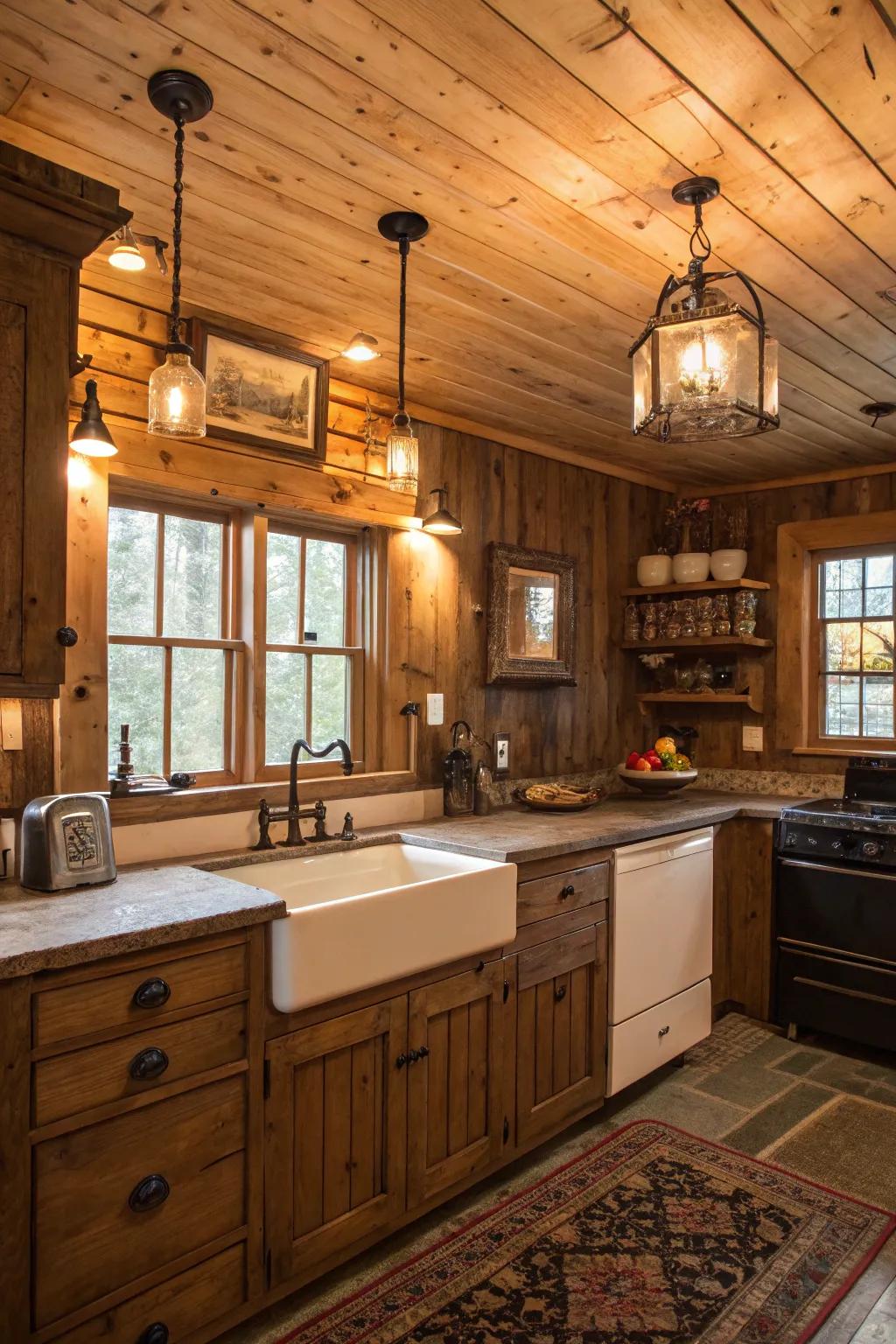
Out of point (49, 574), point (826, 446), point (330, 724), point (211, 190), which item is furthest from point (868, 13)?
point (826, 446)

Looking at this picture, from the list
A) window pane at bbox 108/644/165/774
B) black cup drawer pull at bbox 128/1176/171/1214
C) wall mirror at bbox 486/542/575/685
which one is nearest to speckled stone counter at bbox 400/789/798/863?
wall mirror at bbox 486/542/575/685

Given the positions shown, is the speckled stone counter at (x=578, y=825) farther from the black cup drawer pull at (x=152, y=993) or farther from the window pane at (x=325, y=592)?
the black cup drawer pull at (x=152, y=993)

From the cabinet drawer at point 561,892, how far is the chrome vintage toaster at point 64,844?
114cm

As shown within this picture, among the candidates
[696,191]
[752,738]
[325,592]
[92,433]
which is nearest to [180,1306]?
[92,433]

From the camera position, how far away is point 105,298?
2340 mm

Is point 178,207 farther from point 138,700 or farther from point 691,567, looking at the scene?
point 691,567

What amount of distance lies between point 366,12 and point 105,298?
1233 mm

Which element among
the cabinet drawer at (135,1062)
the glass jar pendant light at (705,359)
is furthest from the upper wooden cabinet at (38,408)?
the glass jar pendant light at (705,359)

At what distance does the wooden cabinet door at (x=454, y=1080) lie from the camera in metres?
2.18

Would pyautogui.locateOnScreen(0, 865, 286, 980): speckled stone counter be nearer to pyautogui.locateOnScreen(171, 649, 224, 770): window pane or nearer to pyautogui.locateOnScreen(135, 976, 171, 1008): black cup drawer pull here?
pyautogui.locateOnScreen(135, 976, 171, 1008): black cup drawer pull

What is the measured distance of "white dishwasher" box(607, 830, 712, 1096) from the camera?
2.91 m

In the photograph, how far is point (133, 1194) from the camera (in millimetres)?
1617

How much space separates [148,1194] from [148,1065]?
242 millimetres

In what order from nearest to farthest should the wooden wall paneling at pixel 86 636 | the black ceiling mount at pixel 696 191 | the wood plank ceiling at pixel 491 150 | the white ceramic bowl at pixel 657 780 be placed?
the wood plank ceiling at pixel 491 150 → the black ceiling mount at pixel 696 191 → the wooden wall paneling at pixel 86 636 → the white ceramic bowl at pixel 657 780
